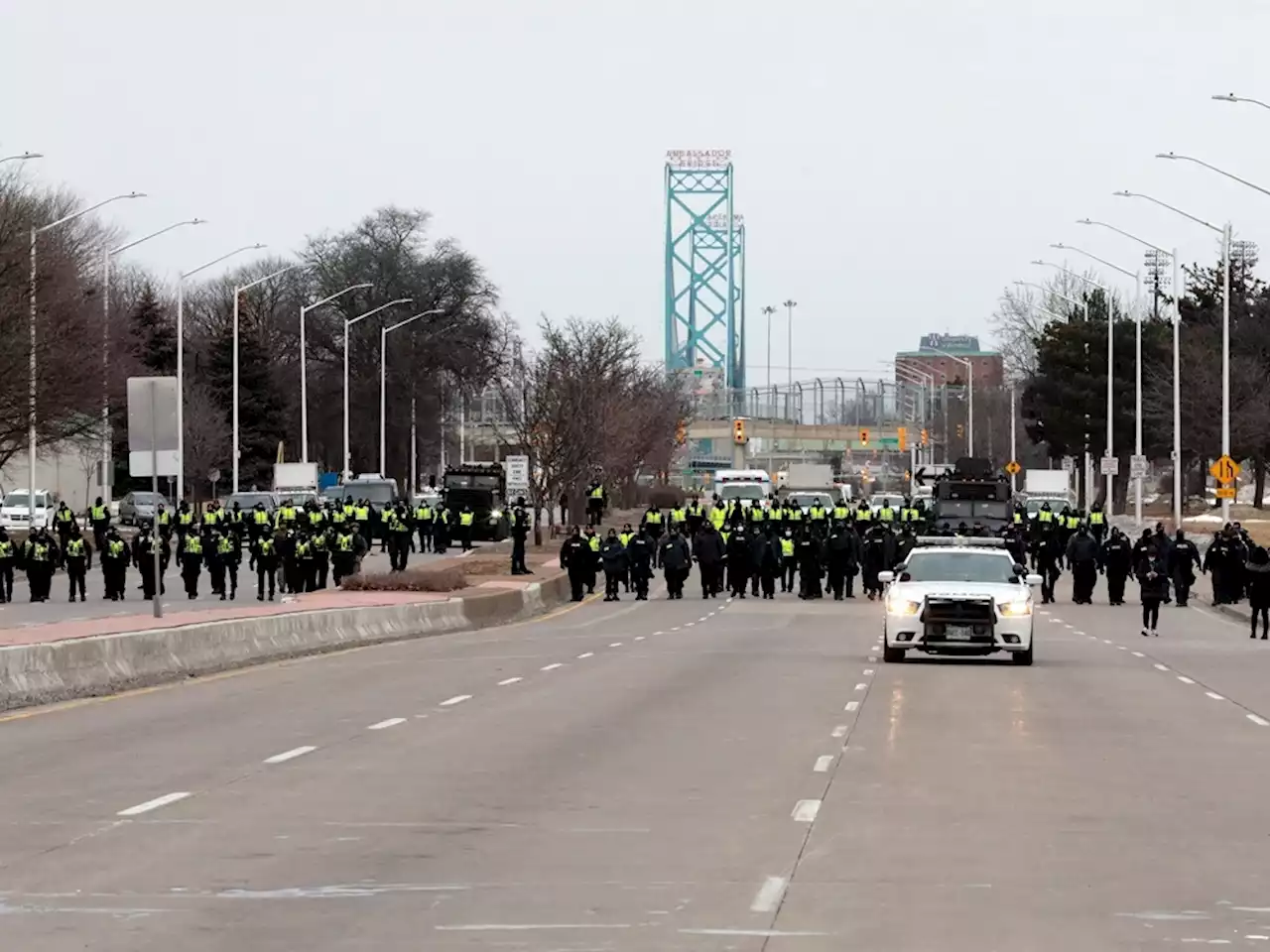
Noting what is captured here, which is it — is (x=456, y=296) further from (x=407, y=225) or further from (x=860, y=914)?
(x=860, y=914)

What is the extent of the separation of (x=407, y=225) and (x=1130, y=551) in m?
73.3

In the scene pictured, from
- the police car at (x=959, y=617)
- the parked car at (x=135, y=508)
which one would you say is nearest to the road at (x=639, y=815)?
the police car at (x=959, y=617)

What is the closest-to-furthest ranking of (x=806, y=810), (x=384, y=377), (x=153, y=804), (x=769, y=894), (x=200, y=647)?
(x=769, y=894), (x=806, y=810), (x=153, y=804), (x=200, y=647), (x=384, y=377)

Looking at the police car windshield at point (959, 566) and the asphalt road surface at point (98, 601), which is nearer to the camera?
the police car windshield at point (959, 566)

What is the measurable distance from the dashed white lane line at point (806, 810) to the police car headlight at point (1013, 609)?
50.3 ft

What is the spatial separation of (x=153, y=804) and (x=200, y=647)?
14015 mm

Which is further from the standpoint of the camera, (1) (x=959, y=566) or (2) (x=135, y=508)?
(2) (x=135, y=508)

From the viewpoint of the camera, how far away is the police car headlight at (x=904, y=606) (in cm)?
2962

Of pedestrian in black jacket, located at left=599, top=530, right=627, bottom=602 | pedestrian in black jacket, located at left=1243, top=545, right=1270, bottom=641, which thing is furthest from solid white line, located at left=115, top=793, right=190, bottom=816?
pedestrian in black jacket, located at left=599, top=530, right=627, bottom=602

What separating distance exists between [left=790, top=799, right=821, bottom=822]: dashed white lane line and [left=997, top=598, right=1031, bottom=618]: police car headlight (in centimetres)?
1532

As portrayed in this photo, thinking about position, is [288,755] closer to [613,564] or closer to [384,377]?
[613,564]

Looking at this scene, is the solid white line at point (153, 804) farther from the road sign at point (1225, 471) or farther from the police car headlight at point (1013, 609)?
the road sign at point (1225, 471)

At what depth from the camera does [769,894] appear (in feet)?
35.6

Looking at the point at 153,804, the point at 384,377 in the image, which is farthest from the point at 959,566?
the point at 384,377
